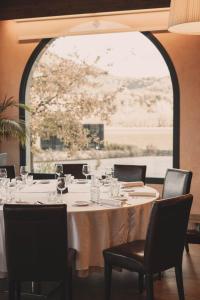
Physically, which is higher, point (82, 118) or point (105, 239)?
point (82, 118)

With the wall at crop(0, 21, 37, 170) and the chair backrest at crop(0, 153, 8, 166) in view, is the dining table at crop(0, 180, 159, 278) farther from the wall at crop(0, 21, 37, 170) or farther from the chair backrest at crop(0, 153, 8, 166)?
the wall at crop(0, 21, 37, 170)

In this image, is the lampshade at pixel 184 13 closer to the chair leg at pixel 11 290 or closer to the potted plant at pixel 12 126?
the chair leg at pixel 11 290

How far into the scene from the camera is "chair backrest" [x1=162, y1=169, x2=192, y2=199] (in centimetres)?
492

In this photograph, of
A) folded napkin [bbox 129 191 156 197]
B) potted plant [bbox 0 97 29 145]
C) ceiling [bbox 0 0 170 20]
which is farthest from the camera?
potted plant [bbox 0 97 29 145]

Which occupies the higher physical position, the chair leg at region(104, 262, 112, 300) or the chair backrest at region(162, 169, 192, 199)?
the chair backrest at region(162, 169, 192, 199)

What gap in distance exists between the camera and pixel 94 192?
13.6 ft

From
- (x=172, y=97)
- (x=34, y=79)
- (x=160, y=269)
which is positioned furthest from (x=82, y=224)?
(x=34, y=79)

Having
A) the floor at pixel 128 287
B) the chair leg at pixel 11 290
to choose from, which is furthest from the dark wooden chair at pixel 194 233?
the chair leg at pixel 11 290

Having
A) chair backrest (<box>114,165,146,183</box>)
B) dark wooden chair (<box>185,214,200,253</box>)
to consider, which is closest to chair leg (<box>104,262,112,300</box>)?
dark wooden chair (<box>185,214,200,253</box>)

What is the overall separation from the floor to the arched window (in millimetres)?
2464

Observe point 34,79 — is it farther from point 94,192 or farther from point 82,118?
point 94,192

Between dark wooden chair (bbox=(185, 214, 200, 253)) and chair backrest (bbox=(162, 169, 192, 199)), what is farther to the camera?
dark wooden chair (bbox=(185, 214, 200, 253))

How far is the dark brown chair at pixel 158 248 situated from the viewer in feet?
11.5

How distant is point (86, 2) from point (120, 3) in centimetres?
47
